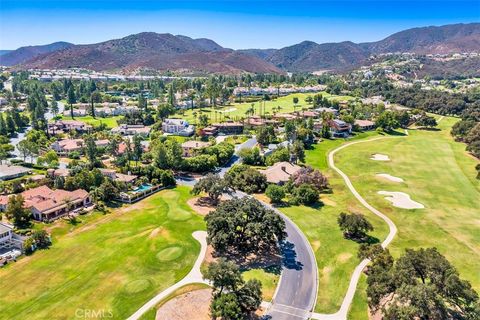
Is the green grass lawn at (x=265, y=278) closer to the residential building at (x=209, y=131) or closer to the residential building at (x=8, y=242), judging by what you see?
the residential building at (x=8, y=242)

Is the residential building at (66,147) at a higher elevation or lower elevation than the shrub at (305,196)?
higher

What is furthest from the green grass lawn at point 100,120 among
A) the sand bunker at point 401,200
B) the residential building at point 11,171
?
the sand bunker at point 401,200

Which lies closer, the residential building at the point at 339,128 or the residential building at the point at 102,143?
the residential building at the point at 102,143

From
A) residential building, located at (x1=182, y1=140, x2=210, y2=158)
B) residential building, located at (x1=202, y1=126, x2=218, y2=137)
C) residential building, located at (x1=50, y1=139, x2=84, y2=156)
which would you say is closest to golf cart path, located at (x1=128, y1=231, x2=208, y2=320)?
residential building, located at (x1=182, y1=140, x2=210, y2=158)

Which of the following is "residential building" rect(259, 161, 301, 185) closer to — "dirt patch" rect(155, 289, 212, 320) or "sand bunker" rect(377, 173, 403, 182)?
"sand bunker" rect(377, 173, 403, 182)

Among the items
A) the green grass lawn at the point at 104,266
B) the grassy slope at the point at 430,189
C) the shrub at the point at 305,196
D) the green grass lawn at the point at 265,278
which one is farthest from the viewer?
the shrub at the point at 305,196

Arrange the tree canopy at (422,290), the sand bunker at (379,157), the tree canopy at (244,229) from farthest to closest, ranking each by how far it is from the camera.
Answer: the sand bunker at (379,157) < the tree canopy at (244,229) < the tree canopy at (422,290)

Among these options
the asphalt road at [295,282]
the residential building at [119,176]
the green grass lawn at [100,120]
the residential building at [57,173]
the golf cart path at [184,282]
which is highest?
the green grass lawn at [100,120]
